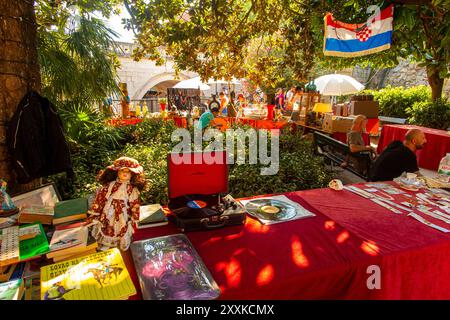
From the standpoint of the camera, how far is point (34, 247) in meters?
1.38

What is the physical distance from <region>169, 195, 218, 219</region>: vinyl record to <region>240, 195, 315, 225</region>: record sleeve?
319 mm

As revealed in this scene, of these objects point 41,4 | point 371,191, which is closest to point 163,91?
point 41,4

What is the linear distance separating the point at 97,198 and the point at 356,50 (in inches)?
170

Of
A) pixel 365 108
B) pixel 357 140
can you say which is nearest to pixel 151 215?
pixel 357 140

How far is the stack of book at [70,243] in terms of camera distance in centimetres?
137

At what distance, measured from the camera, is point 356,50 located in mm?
4285

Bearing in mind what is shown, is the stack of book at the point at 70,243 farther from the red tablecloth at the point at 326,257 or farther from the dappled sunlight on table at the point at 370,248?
the dappled sunlight on table at the point at 370,248

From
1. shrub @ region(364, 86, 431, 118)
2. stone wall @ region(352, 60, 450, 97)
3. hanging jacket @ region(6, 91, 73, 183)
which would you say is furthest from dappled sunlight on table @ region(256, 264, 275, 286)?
stone wall @ region(352, 60, 450, 97)

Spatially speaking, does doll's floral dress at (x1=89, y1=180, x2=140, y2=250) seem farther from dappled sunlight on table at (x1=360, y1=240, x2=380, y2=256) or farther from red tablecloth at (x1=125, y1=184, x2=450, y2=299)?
dappled sunlight on table at (x1=360, y1=240, x2=380, y2=256)

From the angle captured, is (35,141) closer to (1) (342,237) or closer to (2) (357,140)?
(1) (342,237)

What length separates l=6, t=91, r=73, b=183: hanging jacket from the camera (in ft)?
7.73

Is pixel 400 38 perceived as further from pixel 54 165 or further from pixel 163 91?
pixel 163 91

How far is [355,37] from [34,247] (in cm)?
471

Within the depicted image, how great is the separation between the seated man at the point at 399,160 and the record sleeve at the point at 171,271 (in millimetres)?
2819
